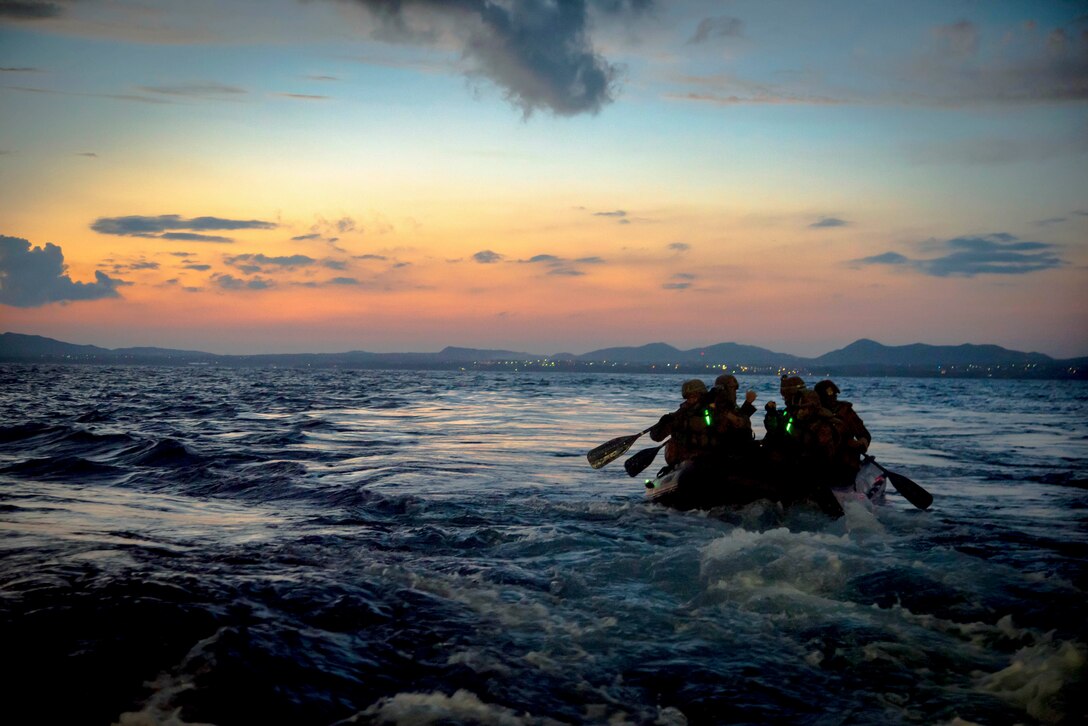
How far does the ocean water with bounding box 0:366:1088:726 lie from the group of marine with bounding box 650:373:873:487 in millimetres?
1027

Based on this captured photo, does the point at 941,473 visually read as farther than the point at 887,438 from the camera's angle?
No

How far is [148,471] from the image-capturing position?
20125 mm

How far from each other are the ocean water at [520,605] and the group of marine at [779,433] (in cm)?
103

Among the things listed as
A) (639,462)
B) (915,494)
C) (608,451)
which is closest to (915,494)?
(915,494)

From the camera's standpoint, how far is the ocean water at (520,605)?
20.7 feet

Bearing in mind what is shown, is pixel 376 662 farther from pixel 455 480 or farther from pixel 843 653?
pixel 455 480

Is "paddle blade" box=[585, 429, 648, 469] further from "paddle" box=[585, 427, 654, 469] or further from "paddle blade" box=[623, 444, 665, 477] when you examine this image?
"paddle blade" box=[623, 444, 665, 477]

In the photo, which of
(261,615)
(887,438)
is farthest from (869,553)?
(887,438)

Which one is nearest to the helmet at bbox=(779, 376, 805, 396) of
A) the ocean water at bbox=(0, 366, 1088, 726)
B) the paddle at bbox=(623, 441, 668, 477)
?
the ocean water at bbox=(0, 366, 1088, 726)

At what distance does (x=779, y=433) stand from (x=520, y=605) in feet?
26.8

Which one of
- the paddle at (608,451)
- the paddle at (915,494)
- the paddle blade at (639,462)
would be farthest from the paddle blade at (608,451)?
the paddle at (915,494)

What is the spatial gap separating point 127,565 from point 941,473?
21.2 meters

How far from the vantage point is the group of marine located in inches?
575

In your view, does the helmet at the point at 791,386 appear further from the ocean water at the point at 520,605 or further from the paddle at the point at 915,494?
the paddle at the point at 915,494
